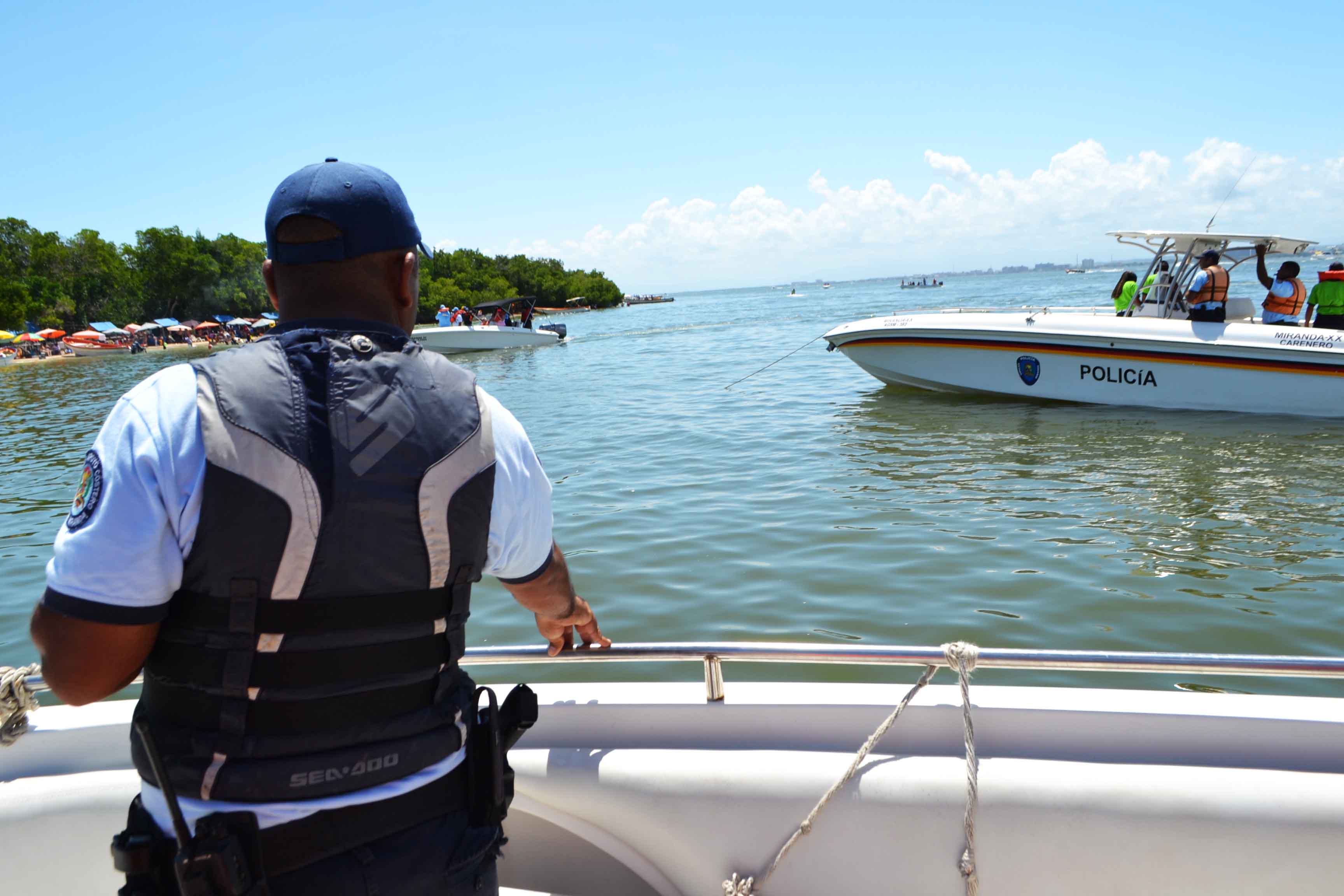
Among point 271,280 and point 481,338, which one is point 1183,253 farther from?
point 481,338

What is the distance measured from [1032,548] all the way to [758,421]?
6.15m

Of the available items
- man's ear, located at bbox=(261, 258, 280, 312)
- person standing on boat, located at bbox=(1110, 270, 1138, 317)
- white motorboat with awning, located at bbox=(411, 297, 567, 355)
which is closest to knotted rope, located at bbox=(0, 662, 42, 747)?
man's ear, located at bbox=(261, 258, 280, 312)

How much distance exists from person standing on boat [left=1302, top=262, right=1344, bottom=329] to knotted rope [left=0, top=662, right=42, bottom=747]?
11.8m

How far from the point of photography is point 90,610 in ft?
3.54

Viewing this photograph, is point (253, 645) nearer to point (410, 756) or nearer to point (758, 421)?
point (410, 756)

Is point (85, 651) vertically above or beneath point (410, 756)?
above

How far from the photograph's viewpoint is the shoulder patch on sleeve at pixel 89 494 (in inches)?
42.0

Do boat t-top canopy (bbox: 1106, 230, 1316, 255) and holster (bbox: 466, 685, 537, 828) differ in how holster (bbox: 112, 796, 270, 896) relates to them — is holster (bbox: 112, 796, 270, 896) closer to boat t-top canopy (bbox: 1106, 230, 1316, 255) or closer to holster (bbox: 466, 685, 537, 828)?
holster (bbox: 466, 685, 537, 828)

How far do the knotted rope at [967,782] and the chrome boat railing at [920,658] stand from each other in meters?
0.04

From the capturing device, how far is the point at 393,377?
1.23 metres

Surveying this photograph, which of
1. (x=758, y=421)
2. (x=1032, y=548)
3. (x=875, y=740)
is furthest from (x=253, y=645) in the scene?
(x=758, y=421)

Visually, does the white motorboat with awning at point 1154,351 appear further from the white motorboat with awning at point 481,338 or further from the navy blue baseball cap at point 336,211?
the white motorboat with awning at point 481,338

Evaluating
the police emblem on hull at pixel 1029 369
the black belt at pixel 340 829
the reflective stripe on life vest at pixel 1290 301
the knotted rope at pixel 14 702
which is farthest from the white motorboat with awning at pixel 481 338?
the black belt at pixel 340 829

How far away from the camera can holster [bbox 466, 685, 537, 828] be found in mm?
1396
